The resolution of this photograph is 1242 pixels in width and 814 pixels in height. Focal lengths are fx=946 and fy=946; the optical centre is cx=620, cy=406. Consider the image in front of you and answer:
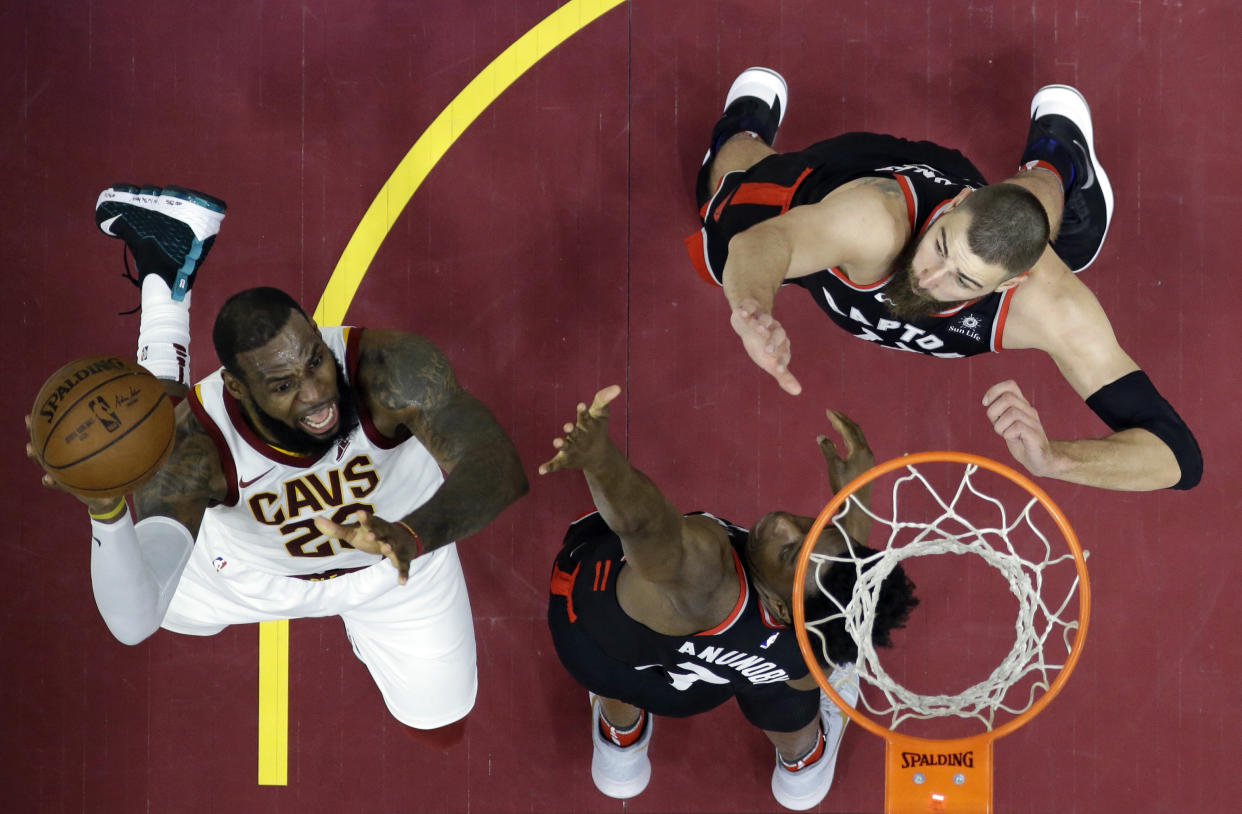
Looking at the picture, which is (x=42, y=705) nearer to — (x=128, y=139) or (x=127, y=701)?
(x=127, y=701)

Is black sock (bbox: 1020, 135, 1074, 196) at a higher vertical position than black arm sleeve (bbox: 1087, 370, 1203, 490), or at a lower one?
higher

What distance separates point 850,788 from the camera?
4820 mm

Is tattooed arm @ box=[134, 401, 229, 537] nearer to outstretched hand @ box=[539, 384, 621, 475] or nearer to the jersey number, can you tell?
the jersey number

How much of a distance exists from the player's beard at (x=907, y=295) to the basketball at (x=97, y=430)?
105 inches

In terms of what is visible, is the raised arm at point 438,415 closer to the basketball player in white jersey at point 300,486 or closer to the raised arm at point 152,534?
the basketball player in white jersey at point 300,486

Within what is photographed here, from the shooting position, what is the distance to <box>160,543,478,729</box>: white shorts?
13.2 ft

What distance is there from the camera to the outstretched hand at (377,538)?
101 inches

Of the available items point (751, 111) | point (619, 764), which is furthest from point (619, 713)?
point (751, 111)

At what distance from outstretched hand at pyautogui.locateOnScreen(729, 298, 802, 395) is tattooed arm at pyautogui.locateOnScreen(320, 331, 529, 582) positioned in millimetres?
950

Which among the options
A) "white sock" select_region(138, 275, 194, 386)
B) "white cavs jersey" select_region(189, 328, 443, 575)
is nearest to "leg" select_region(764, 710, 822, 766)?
"white cavs jersey" select_region(189, 328, 443, 575)

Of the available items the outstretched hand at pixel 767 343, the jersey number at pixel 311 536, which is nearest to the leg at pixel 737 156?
the outstretched hand at pixel 767 343

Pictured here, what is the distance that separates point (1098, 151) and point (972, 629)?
2.57 m

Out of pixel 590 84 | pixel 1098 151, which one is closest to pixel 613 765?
pixel 590 84

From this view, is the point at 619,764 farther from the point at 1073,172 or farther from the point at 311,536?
the point at 1073,172
